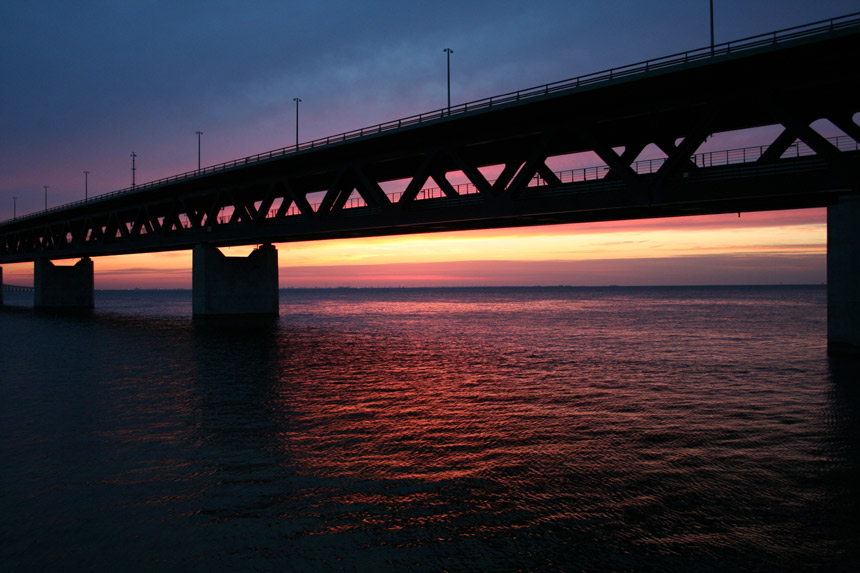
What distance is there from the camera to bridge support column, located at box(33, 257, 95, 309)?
91.8m

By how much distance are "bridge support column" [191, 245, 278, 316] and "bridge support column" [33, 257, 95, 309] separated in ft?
159

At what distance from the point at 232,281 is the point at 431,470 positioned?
178 feet

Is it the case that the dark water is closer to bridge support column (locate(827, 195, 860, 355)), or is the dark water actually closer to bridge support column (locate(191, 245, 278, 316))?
bridge support column (locate(827, 195, 860, 355))

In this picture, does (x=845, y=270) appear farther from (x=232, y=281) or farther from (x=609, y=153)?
(x=232, y=281)

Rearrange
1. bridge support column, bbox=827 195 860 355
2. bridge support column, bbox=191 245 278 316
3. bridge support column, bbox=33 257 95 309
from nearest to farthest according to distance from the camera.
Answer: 1. bridge support column, bbox=827 195 860 355
2. bridge support column, bbox=191 245 278 316
3. bridge support column, bbox=33 257 95 309

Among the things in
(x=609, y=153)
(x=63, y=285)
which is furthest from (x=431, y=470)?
(x=63, y=285)

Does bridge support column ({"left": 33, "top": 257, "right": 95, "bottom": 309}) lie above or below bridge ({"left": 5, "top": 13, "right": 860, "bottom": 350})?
below

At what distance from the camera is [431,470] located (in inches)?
443

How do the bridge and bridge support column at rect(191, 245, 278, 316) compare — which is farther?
bridge support column at rect(191, 245, 278, 316)

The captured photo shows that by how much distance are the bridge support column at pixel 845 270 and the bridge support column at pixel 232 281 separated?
5132 cm

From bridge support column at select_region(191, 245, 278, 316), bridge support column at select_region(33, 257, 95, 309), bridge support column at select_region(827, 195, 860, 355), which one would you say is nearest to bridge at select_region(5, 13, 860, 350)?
bridge support column at select_region(827, 195, 860, 355)

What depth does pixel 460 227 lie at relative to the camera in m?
41.4

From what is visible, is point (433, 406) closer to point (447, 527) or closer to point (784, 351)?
point (447, 527)

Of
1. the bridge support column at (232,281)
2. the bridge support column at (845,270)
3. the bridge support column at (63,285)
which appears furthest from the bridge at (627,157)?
the bridge support column at (63,285)
